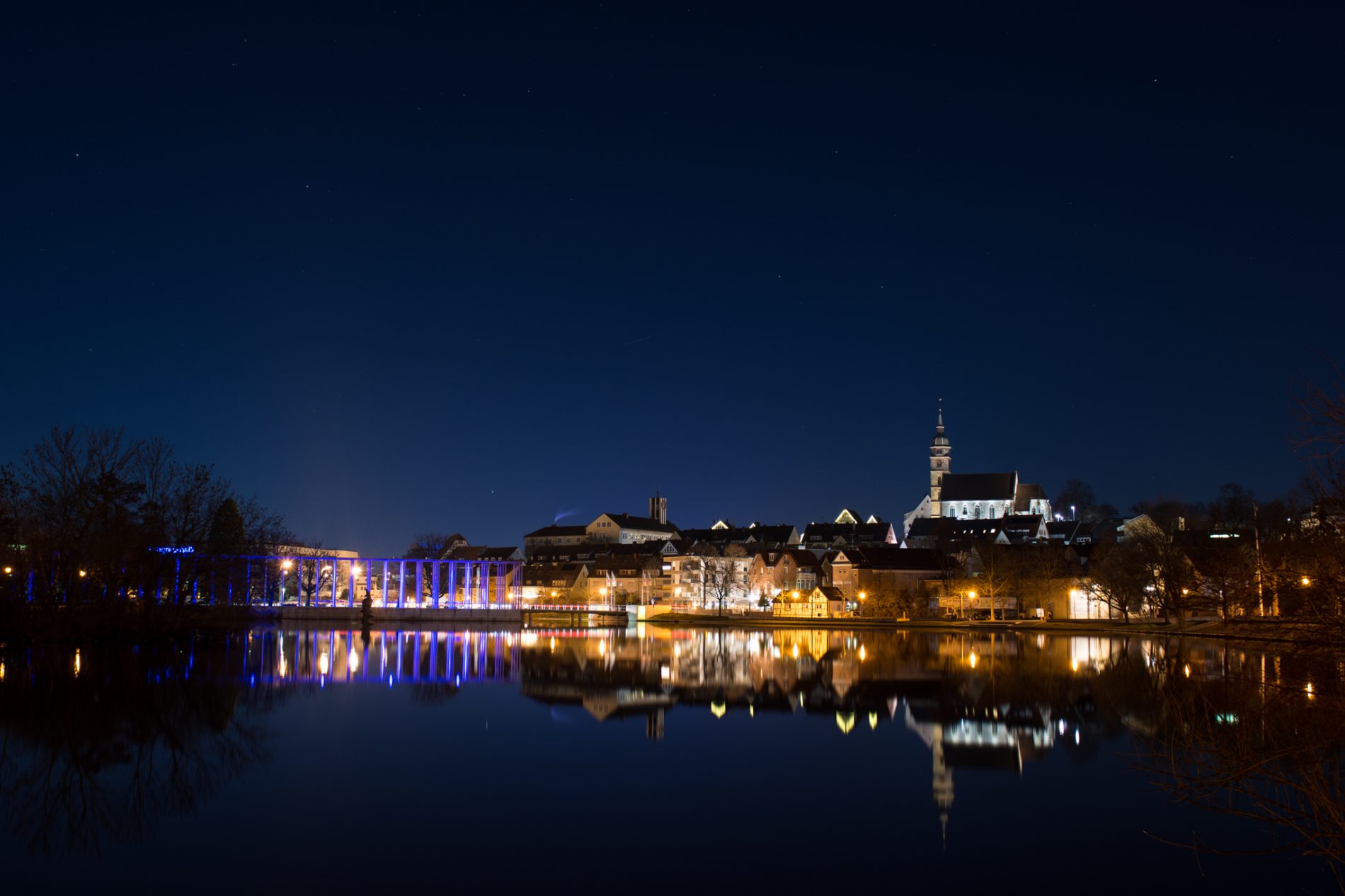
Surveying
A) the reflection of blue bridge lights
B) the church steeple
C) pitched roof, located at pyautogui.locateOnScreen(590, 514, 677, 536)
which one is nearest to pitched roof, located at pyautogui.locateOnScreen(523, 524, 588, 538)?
pitched roof, located at pyautogui.locateOnScreen(590, 514, 677, 536)

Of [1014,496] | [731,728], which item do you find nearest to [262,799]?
[731,728]

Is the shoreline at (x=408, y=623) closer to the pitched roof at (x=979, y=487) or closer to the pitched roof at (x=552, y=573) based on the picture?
the pitched roof at (x=552, y=573)

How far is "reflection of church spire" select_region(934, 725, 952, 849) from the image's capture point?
15.1 m

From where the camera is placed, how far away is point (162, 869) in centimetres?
1197

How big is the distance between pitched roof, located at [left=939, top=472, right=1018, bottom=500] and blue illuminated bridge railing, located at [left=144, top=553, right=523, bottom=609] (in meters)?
64.0

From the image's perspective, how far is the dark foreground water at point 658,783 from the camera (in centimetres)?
1198

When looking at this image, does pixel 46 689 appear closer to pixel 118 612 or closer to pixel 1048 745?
pixel 118 612

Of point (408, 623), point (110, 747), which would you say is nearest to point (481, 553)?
point (408, 623)

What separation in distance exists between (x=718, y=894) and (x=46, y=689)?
20.7m

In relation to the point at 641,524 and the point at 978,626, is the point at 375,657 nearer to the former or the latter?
the point at 978,626

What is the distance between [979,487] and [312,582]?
10258 cm

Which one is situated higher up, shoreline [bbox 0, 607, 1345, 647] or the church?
the church

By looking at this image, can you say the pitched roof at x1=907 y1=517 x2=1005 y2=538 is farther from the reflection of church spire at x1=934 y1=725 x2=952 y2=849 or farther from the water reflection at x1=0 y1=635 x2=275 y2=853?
the reflection of church spire at x1=934 y1=725 x2=952 y2=849

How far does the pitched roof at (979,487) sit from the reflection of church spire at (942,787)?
142m
